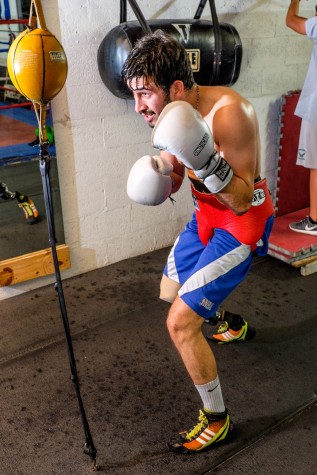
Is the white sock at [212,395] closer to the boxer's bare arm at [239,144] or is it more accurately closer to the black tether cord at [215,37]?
the boxer's bare arm at [239,144]

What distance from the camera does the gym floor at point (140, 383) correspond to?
1939 mm

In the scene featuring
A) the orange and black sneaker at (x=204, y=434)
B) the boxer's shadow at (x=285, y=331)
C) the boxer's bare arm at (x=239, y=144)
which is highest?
the boxer's bare arm at (x=239, y=144)

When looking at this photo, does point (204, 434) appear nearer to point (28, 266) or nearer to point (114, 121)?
point (28, 266)

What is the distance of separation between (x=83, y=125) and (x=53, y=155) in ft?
0.89

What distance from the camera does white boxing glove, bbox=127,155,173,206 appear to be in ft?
6.13

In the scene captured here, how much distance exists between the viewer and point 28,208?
3018mm

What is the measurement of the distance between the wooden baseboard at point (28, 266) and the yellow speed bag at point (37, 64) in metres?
1.63

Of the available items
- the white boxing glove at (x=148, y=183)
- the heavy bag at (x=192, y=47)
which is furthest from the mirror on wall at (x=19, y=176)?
the white boxing glove at (x=148, y=183)

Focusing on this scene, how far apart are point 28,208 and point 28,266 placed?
364 millimetres

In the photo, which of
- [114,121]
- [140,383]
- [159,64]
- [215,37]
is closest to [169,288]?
[140,383]

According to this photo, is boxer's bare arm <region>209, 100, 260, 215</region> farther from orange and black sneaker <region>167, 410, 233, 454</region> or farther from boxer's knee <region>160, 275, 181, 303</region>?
orange and black sneaker <region>167, 410, 233, 454</region>

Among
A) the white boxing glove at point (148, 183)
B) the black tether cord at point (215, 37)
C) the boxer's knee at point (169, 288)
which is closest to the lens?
the white boxing glove at point (148, 183)

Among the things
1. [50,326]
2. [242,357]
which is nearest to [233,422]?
[242,357]

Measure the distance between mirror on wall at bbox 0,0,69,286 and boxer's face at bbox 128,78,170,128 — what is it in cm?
106
